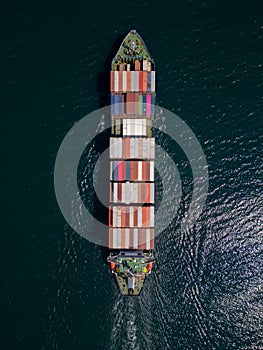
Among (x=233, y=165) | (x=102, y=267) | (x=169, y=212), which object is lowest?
(x=102, y=267)

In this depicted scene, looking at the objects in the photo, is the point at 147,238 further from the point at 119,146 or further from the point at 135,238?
the point at 119,146

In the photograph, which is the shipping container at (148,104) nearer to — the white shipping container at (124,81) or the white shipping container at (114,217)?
the white shipping container at (124,81)

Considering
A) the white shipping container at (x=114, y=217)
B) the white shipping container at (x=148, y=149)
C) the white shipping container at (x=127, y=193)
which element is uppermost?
the white shipping container at (x=148, y=149)

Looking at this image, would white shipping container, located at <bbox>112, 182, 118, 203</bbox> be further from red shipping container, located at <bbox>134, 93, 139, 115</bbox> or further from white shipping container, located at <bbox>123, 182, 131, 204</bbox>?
red shipping container, located at <bbox>134, 93, 139, 115</bbox>

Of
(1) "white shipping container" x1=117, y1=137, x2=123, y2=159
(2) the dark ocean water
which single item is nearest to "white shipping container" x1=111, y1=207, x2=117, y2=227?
(2) the dark ocean water

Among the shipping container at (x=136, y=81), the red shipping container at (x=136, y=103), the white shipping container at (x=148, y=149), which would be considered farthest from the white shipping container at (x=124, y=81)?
the white shipping container at (x=148, y=149)

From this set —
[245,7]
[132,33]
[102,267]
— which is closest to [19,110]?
[132,33]

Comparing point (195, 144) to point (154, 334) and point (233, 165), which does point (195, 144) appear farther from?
point (154, 334)

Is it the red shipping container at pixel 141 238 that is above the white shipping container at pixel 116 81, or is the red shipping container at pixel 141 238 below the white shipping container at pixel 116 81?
below
